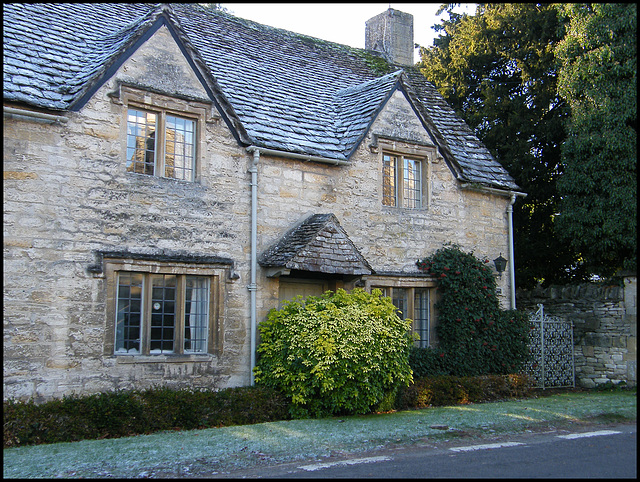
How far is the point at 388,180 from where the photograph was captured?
15.4m

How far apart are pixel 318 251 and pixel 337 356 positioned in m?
2.40

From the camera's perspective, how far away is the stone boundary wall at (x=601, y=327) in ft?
54.3

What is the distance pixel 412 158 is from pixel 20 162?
8.84 metres

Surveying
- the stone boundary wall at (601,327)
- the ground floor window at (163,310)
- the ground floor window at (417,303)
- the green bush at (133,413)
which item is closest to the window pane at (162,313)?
the ground floor window at (163,310)

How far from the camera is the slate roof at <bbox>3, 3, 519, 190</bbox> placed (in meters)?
11.8

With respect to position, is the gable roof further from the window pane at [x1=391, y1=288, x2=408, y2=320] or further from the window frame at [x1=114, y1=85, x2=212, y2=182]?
the window frame at [x1=114, y1=85, x2=212, y2=182]

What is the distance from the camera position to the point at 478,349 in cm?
1515

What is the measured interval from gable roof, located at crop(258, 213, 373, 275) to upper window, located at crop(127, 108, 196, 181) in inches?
87.4

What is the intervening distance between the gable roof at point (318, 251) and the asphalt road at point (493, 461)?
450cm

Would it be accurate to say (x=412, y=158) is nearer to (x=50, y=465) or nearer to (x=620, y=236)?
(x=620, y=236)

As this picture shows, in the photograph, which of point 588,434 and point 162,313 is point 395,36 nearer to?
point 162,313

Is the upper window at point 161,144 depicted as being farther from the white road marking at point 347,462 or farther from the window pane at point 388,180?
the white road marking at point 347,462

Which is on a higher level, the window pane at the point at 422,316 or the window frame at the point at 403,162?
the window frame at the point at 403,162

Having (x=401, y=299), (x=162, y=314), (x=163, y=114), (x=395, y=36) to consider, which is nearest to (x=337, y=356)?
(x=162, y=314)
